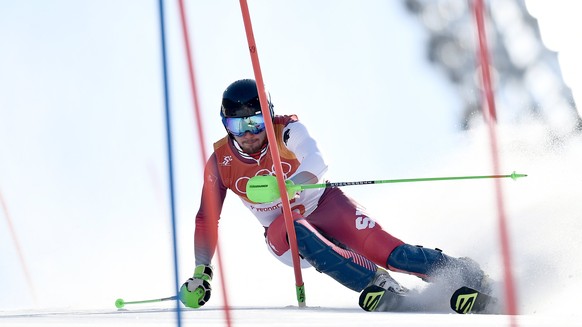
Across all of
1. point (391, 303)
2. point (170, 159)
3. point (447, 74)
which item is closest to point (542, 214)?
point (391, 303)

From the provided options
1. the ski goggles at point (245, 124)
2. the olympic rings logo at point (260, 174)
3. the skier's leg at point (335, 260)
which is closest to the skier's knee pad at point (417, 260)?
the skier's leg at point (335, 260)

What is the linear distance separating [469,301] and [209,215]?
5.91ft

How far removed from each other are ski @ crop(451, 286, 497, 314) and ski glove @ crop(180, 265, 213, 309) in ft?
4.82

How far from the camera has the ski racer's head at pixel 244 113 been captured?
16.8ft

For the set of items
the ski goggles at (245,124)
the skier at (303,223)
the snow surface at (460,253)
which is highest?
the ski goggles at (245,124)

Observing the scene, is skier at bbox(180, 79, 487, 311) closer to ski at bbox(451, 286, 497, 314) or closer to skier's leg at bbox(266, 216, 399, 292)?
skier's leg at bbox(266, 216, 399, 292)

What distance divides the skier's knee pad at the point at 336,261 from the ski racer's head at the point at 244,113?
0.78m

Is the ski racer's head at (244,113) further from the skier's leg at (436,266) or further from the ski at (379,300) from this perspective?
the ski at (379,300)

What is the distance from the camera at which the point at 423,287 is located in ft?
14.9

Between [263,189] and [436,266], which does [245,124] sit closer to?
[263,189]

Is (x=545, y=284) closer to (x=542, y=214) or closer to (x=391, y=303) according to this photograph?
(x=391, y=303)

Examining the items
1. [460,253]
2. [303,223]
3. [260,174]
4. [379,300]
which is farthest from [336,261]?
[460,253]

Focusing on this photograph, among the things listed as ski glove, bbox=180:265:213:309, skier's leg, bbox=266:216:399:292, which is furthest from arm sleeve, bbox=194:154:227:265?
skier's leg, bbox=266:216:399:292

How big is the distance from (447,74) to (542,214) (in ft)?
21.1
